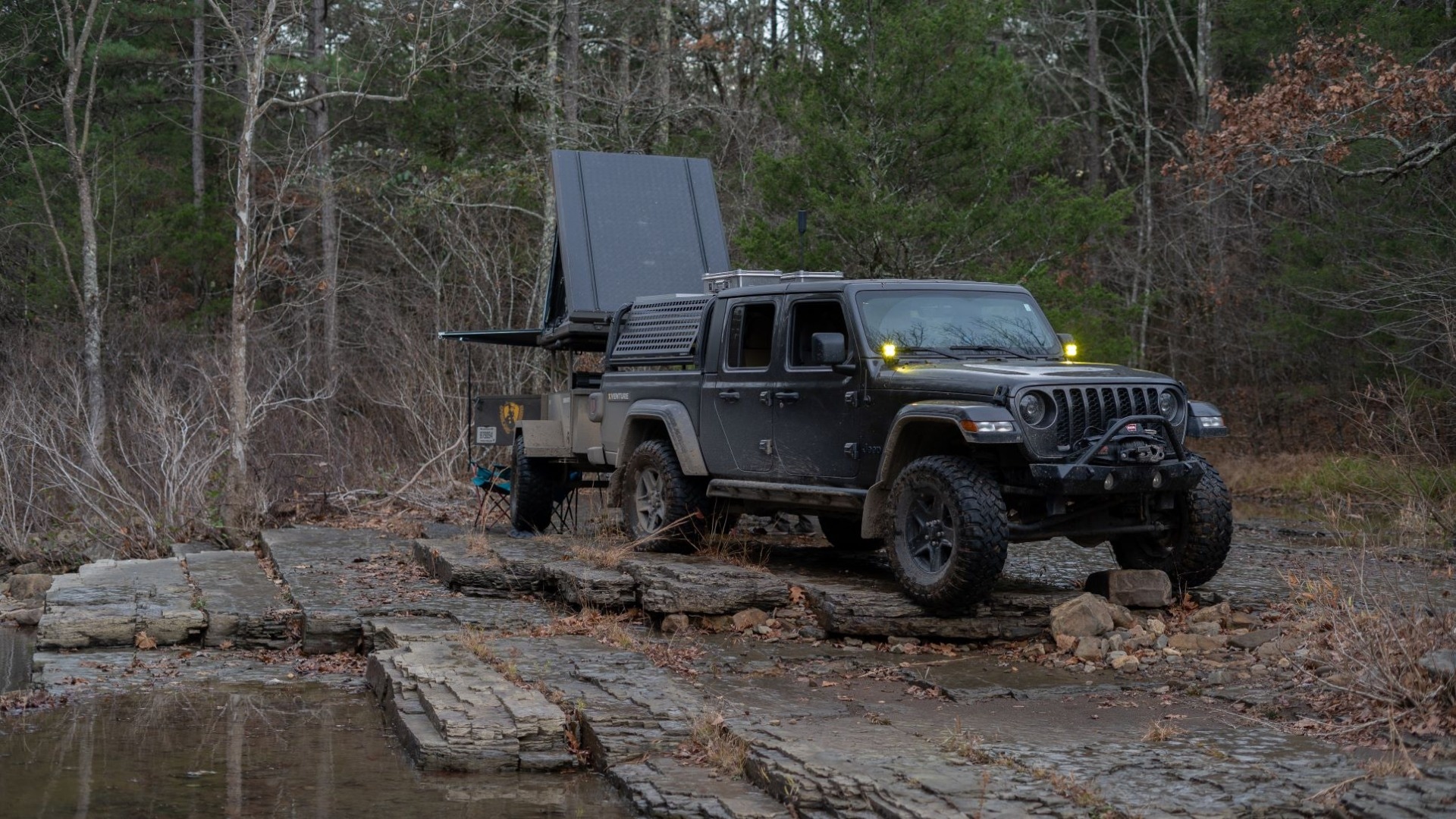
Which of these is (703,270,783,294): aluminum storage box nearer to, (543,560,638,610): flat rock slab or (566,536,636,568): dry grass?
(566,536,636,568): dry grass

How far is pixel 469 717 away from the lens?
21.8 ft

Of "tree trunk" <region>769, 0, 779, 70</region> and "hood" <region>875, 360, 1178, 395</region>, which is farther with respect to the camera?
"tree trunk" <region>769, 0, 779, 70</region>

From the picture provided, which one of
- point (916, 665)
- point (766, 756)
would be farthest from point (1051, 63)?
point (766, 756)

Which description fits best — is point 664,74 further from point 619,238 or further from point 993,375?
point 993,375

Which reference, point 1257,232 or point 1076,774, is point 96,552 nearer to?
point 1076,774

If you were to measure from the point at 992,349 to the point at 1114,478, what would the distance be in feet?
5.22

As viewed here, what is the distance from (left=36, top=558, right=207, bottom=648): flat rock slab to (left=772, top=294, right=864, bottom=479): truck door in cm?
424

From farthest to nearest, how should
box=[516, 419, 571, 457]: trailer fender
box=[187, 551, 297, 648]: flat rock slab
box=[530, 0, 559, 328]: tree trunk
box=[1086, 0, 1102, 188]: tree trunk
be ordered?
box=[1086, 0, 1102, 188]: tree trunk → box=[530, 0, 559, 328]: tree trunk → box=[516, 419, 571, 457]: trailer fender → box=[187, 551, 297, 648]: flat rock slab

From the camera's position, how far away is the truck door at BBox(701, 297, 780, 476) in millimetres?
9898

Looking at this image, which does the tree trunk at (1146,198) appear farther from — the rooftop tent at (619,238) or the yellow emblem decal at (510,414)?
the yellow emblem decal at (510,414)

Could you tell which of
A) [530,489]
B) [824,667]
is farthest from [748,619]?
[530,489]

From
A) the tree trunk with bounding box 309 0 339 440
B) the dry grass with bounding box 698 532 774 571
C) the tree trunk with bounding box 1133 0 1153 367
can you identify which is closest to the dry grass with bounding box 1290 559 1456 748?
the dry grass with bounding box 698 532 774 571

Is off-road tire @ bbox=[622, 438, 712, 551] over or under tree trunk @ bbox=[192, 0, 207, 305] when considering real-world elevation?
under

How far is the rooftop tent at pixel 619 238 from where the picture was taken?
13305 millimetres
